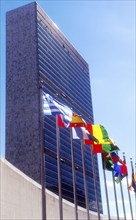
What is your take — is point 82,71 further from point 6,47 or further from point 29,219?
point 29,219

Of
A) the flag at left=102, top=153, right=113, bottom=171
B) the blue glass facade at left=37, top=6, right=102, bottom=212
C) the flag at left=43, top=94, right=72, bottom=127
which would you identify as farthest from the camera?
the blue glass facade at left=37, top=6, right=102, bottom=212

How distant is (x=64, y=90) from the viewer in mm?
151125

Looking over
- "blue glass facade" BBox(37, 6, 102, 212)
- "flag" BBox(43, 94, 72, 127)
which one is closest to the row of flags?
"flag" BBox(43, 94, 72, 127)

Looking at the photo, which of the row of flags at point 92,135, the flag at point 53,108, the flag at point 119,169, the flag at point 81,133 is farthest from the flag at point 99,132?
the flag at point 119,169

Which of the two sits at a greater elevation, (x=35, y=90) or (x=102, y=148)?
(x=35, y=90)

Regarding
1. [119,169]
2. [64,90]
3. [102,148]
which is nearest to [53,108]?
[102,148]

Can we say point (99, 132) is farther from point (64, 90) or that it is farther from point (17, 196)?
point (64, 90)

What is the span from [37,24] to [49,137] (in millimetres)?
43193

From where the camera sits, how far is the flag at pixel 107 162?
94.3 feet

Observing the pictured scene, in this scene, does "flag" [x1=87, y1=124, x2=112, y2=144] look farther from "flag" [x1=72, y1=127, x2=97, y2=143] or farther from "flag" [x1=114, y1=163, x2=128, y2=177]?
"flag" [x1=114, y1=163, x2=128, y2=177]

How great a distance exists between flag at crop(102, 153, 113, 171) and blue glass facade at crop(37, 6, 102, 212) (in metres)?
92.0

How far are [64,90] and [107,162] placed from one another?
403 feet

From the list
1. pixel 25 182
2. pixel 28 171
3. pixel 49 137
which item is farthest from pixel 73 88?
pixel 25 182

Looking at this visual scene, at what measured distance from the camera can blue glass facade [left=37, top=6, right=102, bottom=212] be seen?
128 m
